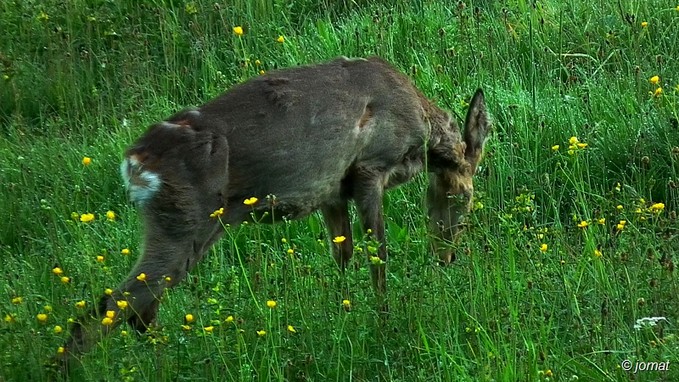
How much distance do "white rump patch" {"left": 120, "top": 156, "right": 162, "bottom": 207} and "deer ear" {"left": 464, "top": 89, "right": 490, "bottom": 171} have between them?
2.31m

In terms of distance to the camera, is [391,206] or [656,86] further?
[656,86]

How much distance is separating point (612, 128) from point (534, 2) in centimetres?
165

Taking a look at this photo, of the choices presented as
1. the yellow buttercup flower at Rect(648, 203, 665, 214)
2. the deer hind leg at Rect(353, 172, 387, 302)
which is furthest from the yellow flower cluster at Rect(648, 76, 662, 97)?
the deer hind leg at Rect(353, 172, 387, 302)

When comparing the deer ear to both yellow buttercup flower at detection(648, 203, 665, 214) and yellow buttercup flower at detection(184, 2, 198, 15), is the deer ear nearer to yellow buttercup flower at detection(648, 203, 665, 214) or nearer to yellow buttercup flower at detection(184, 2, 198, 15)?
yellow buttercup flower at detection(648, 203, 665, 214)

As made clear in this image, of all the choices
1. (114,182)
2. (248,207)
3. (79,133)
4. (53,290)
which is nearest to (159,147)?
(248,207)

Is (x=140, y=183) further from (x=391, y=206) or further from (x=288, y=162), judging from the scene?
(x=391, y=206)

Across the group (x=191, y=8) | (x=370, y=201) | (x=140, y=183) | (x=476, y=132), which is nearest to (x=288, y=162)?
(x=370, y=201)

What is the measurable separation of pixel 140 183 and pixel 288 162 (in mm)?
789

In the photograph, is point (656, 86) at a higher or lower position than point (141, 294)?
lower

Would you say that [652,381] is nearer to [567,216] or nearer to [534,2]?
[567,216]

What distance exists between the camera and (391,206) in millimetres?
8062

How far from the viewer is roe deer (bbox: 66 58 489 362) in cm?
623

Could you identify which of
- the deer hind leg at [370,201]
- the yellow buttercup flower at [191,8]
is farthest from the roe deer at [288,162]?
the yellow buttercup flower at [191,8]

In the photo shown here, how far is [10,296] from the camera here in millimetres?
6539
